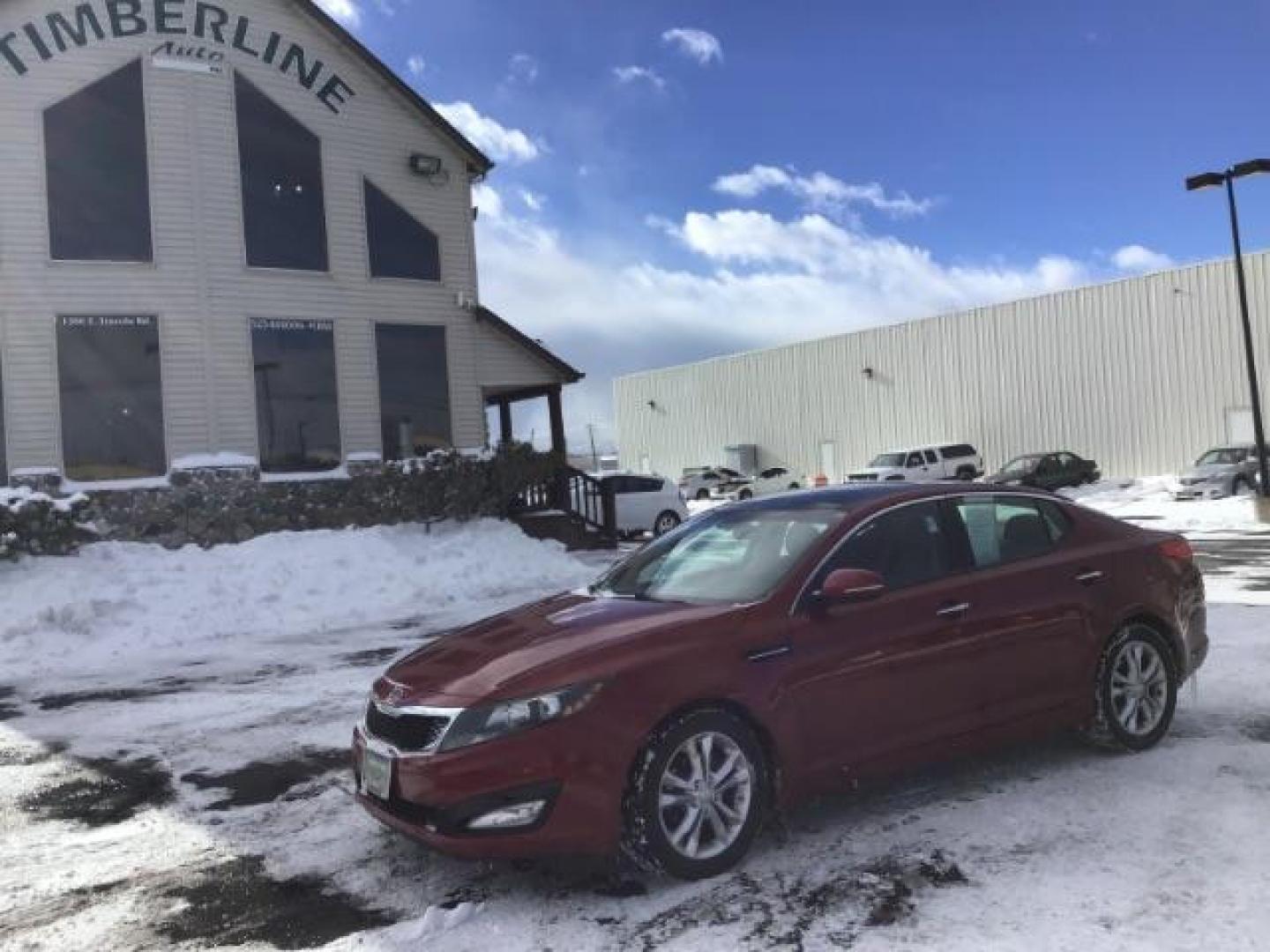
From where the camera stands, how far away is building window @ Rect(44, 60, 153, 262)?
16422 mm

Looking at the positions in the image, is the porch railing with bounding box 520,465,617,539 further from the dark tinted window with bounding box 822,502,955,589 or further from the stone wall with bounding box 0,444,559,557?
the dark tinted window with bounding box 822,502,955,589

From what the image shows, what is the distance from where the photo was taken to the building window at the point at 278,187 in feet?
58.3

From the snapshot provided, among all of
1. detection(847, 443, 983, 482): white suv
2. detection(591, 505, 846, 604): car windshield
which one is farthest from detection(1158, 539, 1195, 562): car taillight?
detection(847, 443, 983, 482): white suv

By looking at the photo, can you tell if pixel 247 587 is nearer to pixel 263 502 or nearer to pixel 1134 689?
pixel 263 502

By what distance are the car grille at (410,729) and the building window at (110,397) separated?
44.3 feet


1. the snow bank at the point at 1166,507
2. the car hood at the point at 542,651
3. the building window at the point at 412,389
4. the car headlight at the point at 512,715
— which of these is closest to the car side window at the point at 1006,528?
the car hood at the point at 542,651

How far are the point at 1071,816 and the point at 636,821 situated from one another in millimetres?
1971

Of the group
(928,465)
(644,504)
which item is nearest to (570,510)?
(644,504)

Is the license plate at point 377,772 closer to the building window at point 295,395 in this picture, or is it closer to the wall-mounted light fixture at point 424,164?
the building window at point 295,395

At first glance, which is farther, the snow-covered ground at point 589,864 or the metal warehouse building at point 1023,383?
the metal warehouse building at point 1023,383

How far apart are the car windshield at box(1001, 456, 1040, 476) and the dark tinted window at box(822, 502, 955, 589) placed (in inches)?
1217

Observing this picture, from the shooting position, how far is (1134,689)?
18.8 ft

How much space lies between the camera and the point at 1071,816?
4777mm

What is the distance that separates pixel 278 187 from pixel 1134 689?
15.9m
